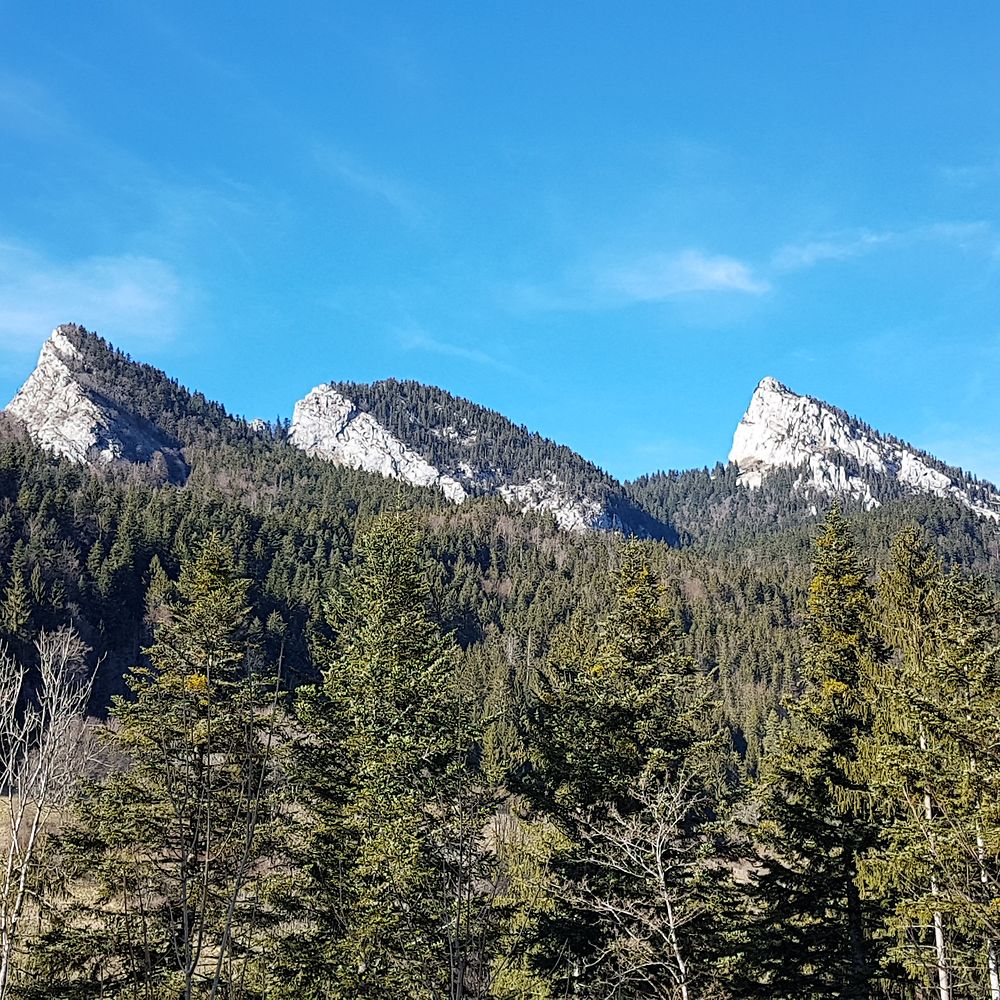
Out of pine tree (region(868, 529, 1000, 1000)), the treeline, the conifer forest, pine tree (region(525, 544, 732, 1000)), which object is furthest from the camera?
pine tree (region(525, 544, 732, 1000))

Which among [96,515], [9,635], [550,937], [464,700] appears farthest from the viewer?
[96,515]

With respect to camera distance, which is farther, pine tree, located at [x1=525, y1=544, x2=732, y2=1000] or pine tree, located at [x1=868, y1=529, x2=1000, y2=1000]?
pine tree, located at [x1=525, y1=544, x2=732, y2=1000]

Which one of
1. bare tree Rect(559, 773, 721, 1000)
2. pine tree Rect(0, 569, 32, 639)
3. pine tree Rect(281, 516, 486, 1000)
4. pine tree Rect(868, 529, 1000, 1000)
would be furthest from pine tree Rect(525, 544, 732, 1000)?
pine tree Rect(0, 569, 32, 639)

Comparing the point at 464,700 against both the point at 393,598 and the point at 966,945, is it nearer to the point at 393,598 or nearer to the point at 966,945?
the point at 393,598

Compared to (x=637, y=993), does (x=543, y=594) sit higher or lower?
higher

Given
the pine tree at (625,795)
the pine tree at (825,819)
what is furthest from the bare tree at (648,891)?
the pine tree at (825,819)

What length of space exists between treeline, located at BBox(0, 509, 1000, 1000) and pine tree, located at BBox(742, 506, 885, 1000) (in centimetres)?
7

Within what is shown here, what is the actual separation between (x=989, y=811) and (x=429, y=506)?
16708cm

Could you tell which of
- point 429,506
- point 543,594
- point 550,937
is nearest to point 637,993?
point 550,937

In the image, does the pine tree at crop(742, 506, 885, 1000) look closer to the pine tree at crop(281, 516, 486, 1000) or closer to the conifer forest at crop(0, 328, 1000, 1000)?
the conifer forest at crop(0, 328, 1000, 1000)

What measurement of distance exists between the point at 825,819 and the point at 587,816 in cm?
664

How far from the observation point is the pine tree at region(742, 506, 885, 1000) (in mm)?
19391

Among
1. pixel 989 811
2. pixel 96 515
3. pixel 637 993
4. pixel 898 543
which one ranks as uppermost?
pixel 96 515

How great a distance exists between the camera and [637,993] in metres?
16.9
